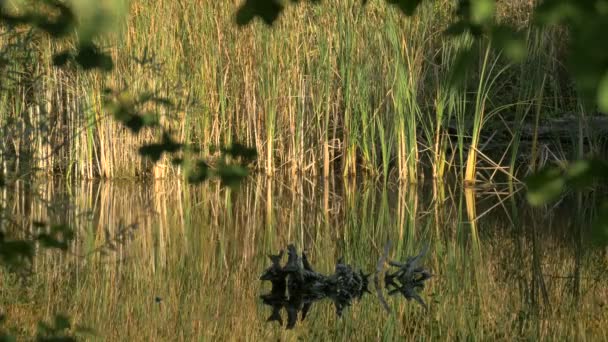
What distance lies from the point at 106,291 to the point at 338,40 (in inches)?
186

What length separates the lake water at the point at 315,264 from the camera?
3.89 m

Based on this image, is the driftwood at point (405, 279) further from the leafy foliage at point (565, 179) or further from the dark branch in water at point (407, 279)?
the leafy foliage at point (565, 179)

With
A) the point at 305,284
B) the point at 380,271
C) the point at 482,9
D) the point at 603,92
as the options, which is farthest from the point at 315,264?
the point at 603,92

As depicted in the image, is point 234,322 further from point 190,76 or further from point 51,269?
point 190,76

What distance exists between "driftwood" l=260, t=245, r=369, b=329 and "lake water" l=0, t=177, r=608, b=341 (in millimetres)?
66

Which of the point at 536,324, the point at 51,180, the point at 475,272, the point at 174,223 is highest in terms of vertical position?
the point at 51,180

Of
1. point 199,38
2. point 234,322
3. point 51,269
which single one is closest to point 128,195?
point 199,38

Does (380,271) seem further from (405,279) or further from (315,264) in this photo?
(315,264)

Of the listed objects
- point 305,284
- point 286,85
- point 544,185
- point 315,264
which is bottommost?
point 544,185

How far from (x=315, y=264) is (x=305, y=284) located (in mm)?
693

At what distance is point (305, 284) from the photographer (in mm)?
4473

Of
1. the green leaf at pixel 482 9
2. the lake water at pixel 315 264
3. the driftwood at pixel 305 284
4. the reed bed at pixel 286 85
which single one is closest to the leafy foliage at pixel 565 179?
the green leaf at pixel 482 9

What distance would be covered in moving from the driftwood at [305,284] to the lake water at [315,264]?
0.22 ft

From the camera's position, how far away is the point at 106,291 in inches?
176
